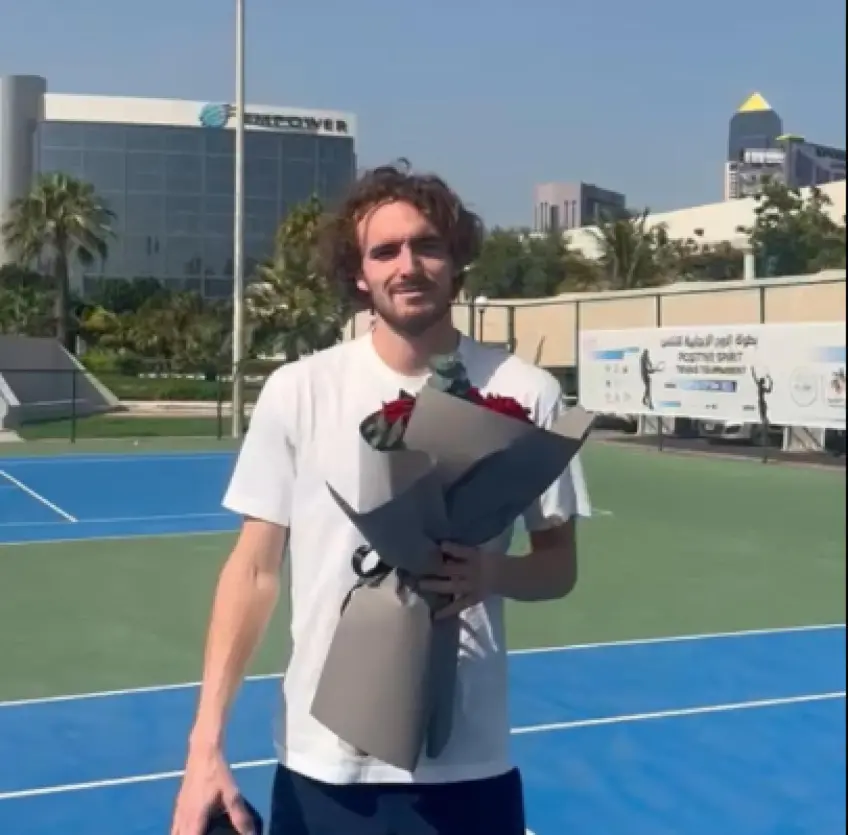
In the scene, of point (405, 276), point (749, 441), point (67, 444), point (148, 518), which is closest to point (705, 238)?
point (749, 441)

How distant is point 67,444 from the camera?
21891 millimetres

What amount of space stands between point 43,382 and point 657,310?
1483 cm

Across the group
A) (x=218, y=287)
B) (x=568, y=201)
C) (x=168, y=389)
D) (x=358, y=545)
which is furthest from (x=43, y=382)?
(x=568, y=201)

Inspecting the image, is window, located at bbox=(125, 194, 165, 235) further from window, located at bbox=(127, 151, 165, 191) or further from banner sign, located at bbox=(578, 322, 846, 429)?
banner sign, located at bbox=(578, 322, 846, 429)

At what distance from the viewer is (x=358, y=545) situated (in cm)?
192

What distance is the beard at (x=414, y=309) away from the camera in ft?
6.34

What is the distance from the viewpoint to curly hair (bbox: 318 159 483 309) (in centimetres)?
197

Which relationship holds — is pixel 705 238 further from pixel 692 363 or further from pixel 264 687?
pixel 264 687

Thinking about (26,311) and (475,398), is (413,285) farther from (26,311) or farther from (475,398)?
(26,311)

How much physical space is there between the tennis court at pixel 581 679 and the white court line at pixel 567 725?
0.04 ft

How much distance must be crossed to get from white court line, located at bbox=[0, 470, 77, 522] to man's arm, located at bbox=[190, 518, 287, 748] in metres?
11.1

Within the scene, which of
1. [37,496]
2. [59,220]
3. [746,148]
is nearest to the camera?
[37,496]

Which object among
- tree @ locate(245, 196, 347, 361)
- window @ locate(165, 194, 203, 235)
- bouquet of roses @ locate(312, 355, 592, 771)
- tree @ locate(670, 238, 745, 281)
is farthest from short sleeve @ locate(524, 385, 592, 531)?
window @ locate(165, 194, 203, 235)

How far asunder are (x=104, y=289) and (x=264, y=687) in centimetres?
6515
